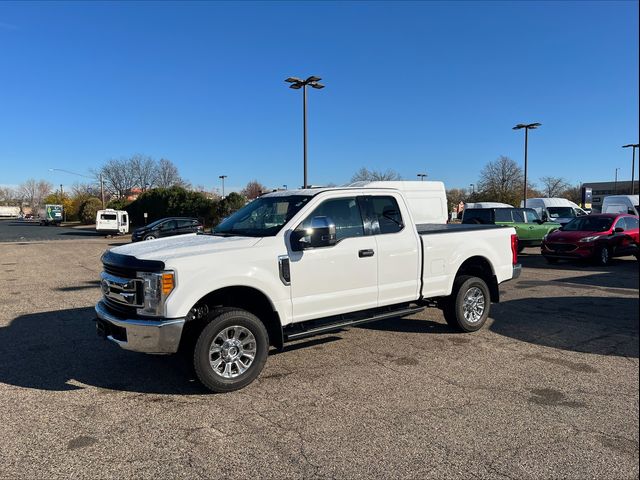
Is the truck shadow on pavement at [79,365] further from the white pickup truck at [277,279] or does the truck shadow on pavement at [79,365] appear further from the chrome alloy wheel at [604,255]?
the chrome alloy wheel at [604,255]

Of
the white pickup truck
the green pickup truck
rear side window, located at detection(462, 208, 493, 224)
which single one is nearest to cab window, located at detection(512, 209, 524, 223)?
the green pickup truck

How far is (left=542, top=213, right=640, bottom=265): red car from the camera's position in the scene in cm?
1427

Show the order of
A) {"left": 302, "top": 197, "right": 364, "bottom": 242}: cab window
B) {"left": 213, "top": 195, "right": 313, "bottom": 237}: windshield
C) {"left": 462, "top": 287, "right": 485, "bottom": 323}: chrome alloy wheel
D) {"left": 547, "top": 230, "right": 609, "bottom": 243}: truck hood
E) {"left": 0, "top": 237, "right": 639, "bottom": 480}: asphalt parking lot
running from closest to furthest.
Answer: {"left": 0, "top": 237, "right": 639, "bottom": 480}: asphalt parking lot
{"left": 213, "top": 195, "right": 313, "bottom": 237}: windshield
{"left": 302, "top": 197, "right": 364, "bottom": 242}: cab window
{"left": 462, "top": 287, "right": 485, "bottom": 323}: chrome alloy wheel
{"left": 547, "top": 230, "right": 609, "bottom": 243}: truck hood

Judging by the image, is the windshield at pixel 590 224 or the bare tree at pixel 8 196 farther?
the bare tree at pixel 8 196

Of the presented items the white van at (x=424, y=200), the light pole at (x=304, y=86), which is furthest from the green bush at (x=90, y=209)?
the white van at (x=424, y=200)

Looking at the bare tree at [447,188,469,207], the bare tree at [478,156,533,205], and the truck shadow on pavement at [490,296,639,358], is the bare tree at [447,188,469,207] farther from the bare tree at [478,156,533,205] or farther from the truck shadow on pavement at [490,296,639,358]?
the truck shadow on pavement at [490,296,639,358]

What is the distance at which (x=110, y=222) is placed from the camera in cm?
3953

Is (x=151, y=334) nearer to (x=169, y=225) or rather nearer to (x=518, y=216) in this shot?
(x=518, y=216)

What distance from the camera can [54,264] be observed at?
17.1m

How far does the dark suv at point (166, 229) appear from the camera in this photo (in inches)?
1101

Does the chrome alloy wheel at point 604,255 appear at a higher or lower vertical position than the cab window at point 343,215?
lower

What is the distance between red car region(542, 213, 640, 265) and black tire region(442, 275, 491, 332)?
9111mm

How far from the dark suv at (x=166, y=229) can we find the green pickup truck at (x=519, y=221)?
16.0 metres

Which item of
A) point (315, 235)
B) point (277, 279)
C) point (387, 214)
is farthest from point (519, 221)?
point (277, 279)
